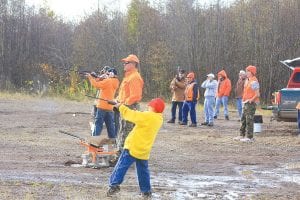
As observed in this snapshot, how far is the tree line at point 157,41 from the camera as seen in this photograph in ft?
104

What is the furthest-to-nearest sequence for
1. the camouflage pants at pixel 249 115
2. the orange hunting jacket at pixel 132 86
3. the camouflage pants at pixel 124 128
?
1. the camouflage pants at pixel 249 115
2. the camouflage pants at pixel 124 128
3. the orange hunting jacket at pixel 132 86

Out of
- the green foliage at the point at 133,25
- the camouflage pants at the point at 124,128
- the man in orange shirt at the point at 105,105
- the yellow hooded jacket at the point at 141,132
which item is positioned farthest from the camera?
the green foliage at the point at 133,25

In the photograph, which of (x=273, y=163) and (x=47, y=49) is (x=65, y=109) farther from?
(x=47, y=49)

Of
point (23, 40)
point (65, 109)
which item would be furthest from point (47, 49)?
point (65, 109)

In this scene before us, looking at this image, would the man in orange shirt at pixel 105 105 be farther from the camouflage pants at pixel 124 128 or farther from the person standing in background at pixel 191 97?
the person standing in background at pixel 191 97

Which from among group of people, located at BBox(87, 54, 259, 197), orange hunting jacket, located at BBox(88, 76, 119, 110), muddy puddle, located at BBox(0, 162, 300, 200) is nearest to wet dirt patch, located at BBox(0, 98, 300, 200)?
muddy puddle, located at BBox(0, 162, 300, 200)

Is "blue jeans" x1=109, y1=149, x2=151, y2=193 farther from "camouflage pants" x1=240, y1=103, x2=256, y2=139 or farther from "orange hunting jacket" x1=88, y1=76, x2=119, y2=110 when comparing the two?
"camouflage pants" x1=240, y1=103, x2=256, y2=139

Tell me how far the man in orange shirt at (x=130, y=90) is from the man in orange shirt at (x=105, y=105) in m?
1.19

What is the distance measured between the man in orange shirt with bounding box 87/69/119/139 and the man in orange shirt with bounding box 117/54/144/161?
1.19 meters

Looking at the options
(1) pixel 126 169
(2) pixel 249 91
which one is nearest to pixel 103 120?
(1) pixel 126 169

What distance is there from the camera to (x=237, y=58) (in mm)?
32312

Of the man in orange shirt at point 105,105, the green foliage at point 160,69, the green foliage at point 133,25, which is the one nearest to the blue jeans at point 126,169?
the man in orange shirt at point 105,105

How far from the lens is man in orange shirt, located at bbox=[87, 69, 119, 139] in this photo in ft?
36.0

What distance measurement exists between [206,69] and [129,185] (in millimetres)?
24829
